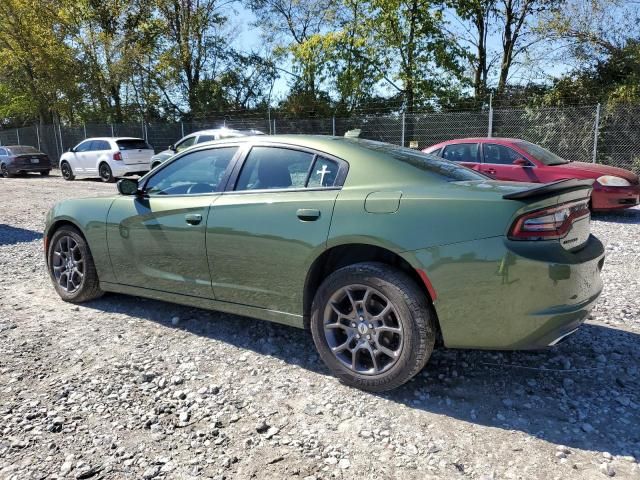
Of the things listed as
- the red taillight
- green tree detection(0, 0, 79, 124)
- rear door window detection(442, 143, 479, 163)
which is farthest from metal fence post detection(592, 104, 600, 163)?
green tree detection(0, 0, 79, 124)

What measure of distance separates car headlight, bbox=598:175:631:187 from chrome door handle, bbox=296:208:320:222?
25.2 feet

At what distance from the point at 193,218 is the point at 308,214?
1.01 m

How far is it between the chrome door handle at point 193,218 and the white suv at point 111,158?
15267mm

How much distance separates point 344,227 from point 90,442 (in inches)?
70.2

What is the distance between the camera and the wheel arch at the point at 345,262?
303 cm

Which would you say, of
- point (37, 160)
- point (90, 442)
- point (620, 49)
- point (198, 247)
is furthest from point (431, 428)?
point (37, 160)

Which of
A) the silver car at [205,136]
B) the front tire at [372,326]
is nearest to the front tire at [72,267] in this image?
the front tire at [372,326]

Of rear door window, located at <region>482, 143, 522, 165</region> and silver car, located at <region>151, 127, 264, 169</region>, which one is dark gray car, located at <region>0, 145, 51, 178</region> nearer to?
silver car, located at <region>151, 127, 264, 169</region>

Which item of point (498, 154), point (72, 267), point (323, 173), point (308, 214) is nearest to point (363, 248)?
point (308, 214)

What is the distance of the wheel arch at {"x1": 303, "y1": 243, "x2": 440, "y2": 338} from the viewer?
3033 mm

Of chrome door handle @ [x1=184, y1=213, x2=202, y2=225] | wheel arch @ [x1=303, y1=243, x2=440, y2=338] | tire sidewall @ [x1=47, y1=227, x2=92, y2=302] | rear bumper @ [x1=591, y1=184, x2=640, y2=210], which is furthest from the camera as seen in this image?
rear bumper @ [x1=591, y1=184, x2=640, y2=210]

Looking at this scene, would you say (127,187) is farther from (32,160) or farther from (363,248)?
(32,160)

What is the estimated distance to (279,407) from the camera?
298cm

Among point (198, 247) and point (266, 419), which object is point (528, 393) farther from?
point (198, 247)
